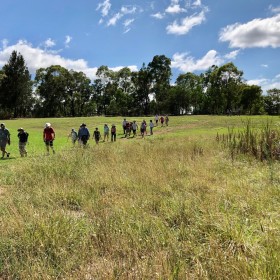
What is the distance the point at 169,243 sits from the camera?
4.16 m

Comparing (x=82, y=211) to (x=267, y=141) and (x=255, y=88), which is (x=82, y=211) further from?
(x=255, y=88)

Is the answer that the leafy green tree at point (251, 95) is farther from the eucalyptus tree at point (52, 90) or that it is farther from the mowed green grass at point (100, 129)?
the eucalyptus tree at point (52, 90)

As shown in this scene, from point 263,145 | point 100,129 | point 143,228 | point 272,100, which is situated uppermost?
point 272,100

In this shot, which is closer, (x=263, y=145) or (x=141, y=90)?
(x=263, y=145)

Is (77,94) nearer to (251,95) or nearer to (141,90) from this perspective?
(141,90)

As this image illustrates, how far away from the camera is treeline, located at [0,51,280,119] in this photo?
86.5m


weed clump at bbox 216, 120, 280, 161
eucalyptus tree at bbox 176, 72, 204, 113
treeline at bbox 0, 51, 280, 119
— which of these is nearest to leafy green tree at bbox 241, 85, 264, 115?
treeline at bbox 0, 51, 280, 119

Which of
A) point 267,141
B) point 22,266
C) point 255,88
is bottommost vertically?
point 22,266

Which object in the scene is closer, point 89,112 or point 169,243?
point 169,243

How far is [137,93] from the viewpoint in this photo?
91.9m

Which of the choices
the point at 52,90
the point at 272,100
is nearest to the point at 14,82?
the point at 52,90

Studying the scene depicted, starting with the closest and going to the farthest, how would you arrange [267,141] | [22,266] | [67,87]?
[22,266], [267,141], [67,87]

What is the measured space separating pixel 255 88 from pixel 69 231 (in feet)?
295

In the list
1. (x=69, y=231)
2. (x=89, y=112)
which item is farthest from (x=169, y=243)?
(x=89, y=112)
